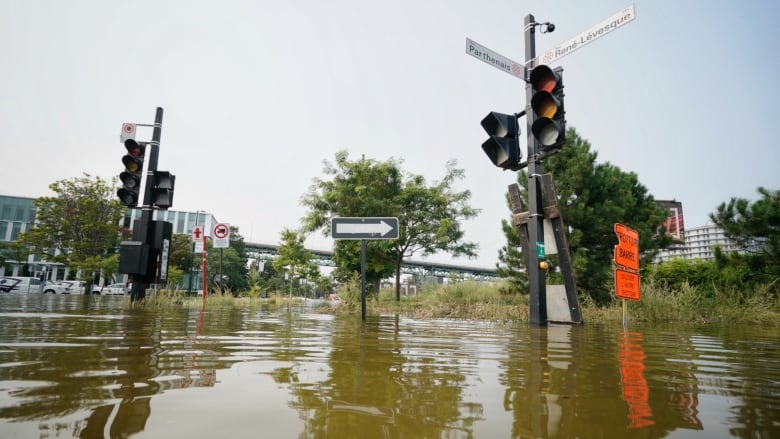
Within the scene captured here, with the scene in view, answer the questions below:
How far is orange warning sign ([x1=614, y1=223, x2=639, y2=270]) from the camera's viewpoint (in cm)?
579

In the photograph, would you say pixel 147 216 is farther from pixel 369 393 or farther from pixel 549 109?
pixel 369 393

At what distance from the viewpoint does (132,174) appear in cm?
784

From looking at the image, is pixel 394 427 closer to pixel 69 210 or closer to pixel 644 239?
pixel 644 239

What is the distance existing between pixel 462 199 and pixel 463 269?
197ft

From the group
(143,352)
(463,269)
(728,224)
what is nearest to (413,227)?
(728,224)

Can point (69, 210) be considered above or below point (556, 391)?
above

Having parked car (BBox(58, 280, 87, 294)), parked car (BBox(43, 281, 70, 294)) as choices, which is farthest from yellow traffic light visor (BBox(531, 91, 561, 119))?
parked car (BBox(43, 281, 70, 294))

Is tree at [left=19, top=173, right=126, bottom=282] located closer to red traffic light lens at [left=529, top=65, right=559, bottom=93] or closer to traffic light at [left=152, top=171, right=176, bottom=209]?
traffic light at [left=152, top=171, right=176, bottom=209]

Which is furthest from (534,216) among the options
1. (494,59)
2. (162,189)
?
(162,189)

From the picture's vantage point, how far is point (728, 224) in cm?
1232

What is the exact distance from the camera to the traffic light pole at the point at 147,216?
8.00m

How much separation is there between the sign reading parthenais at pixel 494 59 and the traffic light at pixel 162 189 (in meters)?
6.70

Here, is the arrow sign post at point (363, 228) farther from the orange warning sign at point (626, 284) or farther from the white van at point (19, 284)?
the white van at point (19, 284)

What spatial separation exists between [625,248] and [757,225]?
9399 mm
